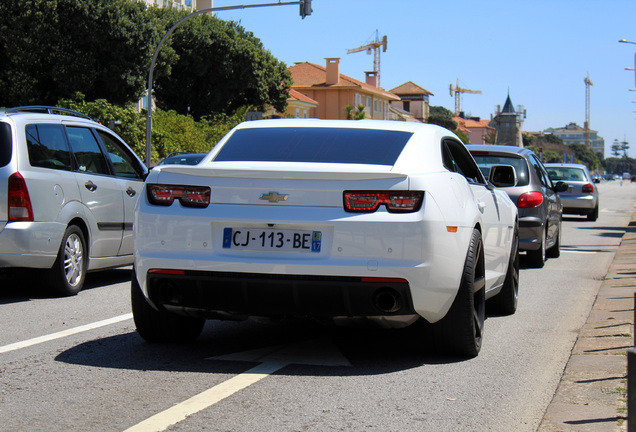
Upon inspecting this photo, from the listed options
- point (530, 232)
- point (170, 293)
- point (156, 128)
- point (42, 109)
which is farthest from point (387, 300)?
point (156, 128)

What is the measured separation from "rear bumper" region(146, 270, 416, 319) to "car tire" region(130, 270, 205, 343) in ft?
1.58

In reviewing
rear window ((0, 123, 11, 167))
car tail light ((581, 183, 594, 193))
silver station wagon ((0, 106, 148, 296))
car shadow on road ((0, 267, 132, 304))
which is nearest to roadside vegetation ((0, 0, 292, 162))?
car tail light ((581, 183, 594, 193))

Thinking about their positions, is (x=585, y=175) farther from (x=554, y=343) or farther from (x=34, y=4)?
(x=34, y=4)

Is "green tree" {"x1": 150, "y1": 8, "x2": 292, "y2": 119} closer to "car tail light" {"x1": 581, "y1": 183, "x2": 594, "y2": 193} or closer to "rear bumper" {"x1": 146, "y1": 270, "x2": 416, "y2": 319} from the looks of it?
"car tail light" {"x1": 581, "y1": 183, "x2": 594, "y2": 193}

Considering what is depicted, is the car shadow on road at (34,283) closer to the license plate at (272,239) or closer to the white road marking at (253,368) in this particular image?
the white road marking at (253,368)

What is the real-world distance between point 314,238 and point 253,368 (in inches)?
35.1

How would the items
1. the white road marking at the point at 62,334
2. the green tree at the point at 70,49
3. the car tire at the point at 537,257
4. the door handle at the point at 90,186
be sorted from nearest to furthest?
the white road marking at the point at 62,334, the door handle at the point at 90,186, the car tire at the point at 537,257, the green tree at the point at 70,49

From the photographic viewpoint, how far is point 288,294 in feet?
17.8

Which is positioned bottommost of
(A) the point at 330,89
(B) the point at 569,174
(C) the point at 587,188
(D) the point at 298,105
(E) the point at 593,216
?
(E) the point at 593,216

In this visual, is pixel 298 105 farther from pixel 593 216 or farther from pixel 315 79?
pixel 593 216

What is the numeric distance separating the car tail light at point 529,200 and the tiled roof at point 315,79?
97072 mm

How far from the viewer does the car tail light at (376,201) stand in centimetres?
536

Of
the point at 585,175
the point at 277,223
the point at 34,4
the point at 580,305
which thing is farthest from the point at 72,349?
the point at 34,4

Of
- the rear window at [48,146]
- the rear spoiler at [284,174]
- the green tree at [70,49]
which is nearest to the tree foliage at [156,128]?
the green tree at [70,49]
